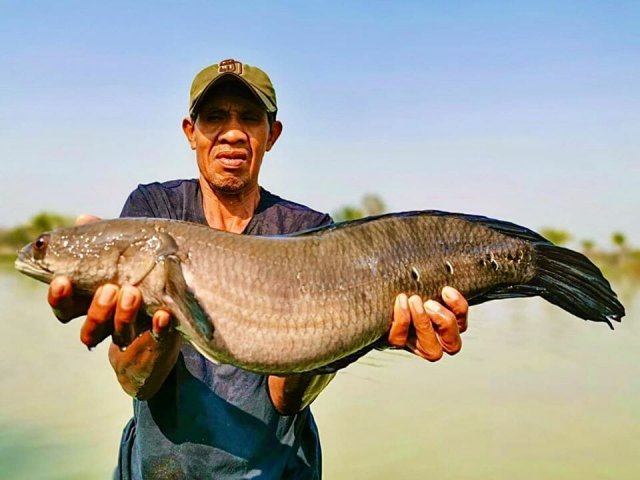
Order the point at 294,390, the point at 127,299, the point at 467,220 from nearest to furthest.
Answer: the point at 127,299 → the point at 467,220 → the point at 294,390

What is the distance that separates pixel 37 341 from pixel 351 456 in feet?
19.0

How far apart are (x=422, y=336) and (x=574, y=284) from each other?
73 cm

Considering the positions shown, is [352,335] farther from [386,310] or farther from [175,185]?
[175,185]

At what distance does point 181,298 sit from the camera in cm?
246

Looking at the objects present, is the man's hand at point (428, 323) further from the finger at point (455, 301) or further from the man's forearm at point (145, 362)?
the man's forearm at point (145, 362)

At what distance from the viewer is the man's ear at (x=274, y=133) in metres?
3.84

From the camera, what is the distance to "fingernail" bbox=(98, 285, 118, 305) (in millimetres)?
2459

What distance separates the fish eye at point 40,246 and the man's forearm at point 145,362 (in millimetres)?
492

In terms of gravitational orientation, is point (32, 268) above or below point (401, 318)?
below

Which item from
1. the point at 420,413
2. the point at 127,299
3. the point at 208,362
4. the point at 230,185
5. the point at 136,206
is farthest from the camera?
the point at 420,413

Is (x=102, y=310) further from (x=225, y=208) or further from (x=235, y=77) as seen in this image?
(x=235, y=77)

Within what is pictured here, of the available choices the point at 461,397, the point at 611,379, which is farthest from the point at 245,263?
the point at 611,379

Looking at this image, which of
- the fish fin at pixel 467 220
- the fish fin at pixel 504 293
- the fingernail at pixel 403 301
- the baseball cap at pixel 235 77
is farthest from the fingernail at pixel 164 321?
the baseball cap at pixel 235 77

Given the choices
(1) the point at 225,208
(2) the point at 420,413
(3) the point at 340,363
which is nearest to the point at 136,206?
(1) the point at 225,208
